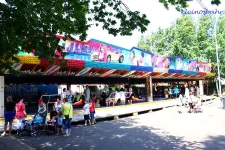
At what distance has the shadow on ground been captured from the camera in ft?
29.4

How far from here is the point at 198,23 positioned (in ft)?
148

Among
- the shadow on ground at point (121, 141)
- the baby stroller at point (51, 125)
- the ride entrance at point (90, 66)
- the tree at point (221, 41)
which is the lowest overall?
the shadow on ground at point (121, 141)

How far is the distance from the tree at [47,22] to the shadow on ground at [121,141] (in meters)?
3.56

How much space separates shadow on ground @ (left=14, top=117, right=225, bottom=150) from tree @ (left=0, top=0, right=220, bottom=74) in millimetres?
3564

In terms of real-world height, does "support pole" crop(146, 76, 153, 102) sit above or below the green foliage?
below

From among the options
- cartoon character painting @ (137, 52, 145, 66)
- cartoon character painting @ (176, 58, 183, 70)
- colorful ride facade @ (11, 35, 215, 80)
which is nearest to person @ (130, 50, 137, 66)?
colorful ride facade @ (11, 35, 215, 80)

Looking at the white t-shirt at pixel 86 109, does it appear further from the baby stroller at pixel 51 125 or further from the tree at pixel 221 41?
the tree at pixel 221 41

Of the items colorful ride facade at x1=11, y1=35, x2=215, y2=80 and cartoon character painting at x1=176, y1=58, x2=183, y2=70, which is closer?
colorful ride facade at x1=11, y1=35, x2=215, y2=80

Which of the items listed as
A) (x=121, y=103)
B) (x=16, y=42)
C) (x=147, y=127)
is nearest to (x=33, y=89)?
(x=121, y=103)

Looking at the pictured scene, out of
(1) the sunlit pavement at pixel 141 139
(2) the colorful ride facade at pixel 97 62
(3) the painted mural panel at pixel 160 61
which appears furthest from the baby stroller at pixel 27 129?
A: (3) the painted mural panel at pixel 160 61

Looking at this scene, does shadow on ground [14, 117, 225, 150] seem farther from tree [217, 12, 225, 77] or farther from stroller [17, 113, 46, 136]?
tree [217, 12, 225, 77]

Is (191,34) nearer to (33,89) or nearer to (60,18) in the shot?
(33,89)

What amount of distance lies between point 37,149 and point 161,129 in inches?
251

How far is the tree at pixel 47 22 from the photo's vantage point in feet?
24.6
